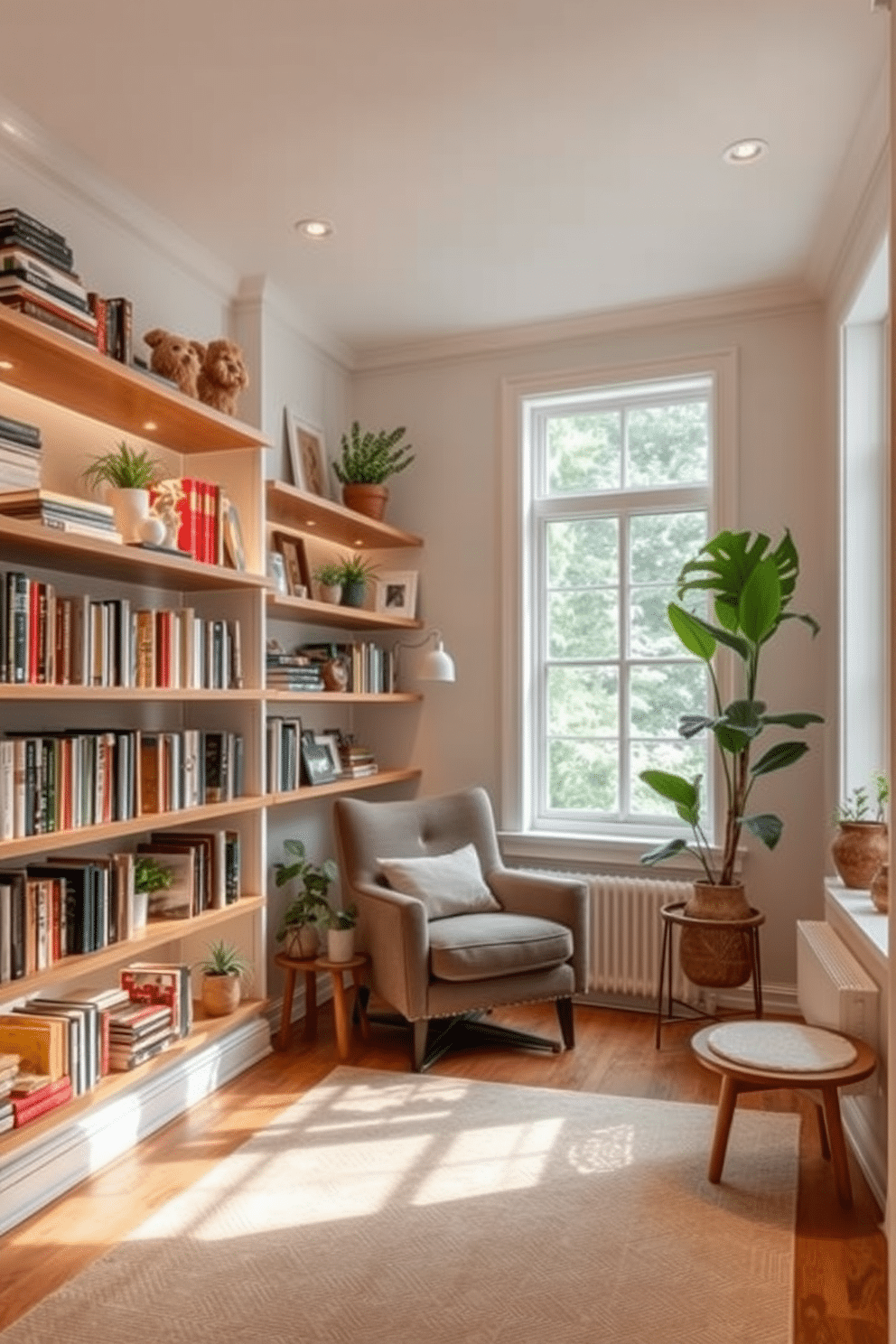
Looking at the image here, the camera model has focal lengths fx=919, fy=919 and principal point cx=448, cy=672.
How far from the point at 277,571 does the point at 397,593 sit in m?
0.84

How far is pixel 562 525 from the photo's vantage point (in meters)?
4.17

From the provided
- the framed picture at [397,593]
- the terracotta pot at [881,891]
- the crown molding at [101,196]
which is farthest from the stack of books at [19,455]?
the terracotta pot at [881,891]

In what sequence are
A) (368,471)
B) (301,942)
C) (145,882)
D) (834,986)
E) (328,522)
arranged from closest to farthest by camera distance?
(834,986), (145,882), (301,942), (328,522), (368,471)

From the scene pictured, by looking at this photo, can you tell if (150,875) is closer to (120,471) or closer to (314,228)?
(120,471)

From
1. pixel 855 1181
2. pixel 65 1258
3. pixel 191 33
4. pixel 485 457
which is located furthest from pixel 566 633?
pixel 65 1258

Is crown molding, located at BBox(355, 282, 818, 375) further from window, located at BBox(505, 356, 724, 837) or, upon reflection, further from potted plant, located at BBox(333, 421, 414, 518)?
potted plant, located at BBox(333, 421, 414, 518)

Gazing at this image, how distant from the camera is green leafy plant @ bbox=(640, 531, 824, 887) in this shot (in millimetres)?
3146

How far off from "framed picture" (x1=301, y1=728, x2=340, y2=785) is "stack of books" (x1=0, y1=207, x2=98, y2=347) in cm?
176

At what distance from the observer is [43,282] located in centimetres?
231

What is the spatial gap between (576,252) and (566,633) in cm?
157

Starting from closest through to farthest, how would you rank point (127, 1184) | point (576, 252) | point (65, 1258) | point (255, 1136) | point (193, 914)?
point (65, 1258) → point (127, 1184) → point (255, 1136) → point (193, 914) → point (576, 252)

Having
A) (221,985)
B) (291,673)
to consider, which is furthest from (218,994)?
(291,673)

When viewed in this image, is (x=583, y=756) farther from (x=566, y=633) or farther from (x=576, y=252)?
(x=576, y=252)

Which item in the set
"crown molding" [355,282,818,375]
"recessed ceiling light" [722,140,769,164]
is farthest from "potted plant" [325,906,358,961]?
"recessed ceiling light" [722,140,769,164]
